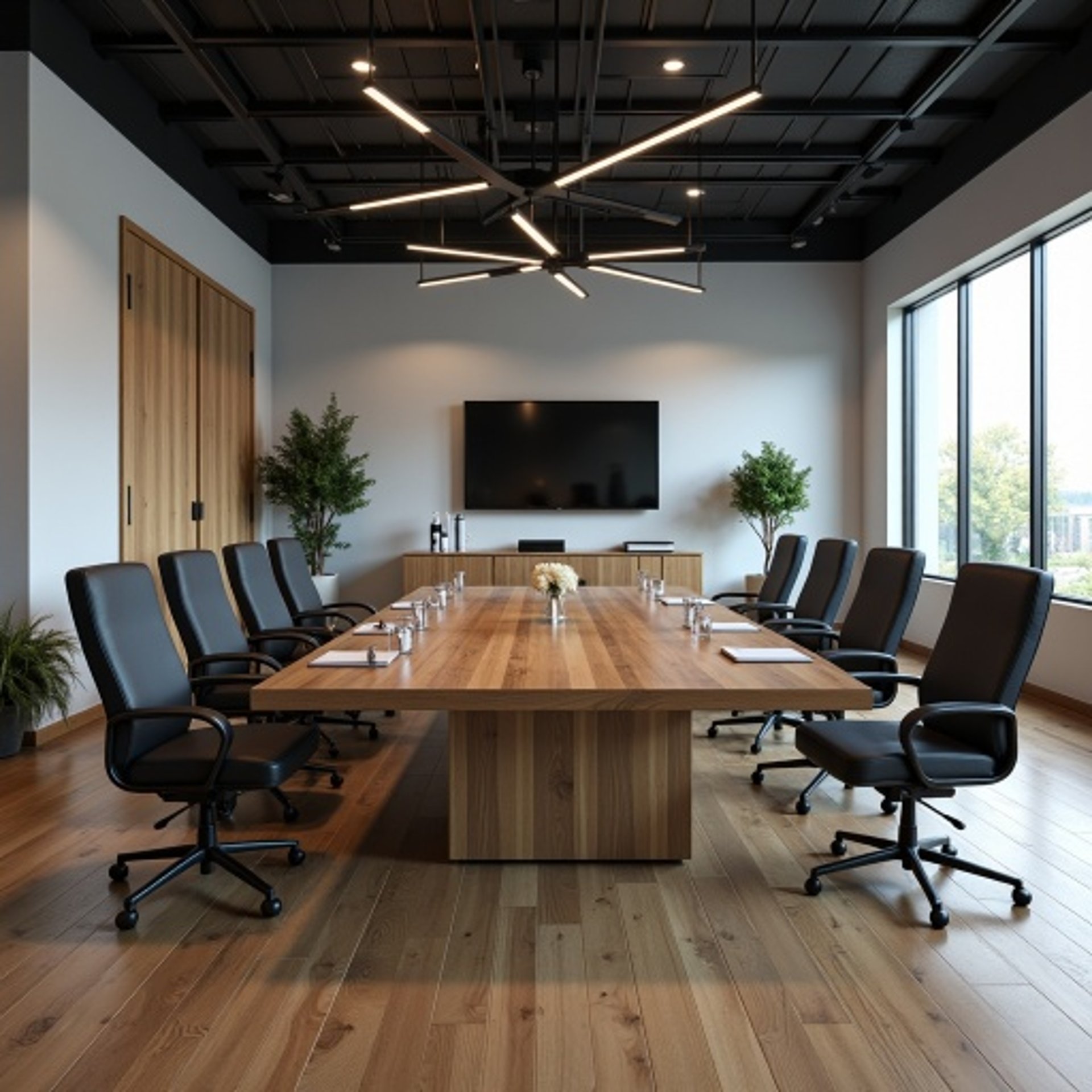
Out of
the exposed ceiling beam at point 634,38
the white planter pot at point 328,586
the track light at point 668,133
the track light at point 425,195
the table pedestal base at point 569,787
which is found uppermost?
the exposed ceiling beam at point 634,38

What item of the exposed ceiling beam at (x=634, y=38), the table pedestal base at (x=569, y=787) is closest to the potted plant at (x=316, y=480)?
the exposed ceiling beam at (x=634, y=38)

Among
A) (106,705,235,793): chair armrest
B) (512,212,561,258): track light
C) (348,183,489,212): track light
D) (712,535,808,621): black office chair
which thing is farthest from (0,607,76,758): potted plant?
(712,535,808,621): black office chair

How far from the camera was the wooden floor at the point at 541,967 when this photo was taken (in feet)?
6.31

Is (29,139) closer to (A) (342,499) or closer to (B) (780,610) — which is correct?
(A) (342,499)

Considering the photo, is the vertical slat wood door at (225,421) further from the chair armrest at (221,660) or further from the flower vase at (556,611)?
the flower vase at (556,611)

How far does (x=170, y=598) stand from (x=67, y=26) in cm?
338

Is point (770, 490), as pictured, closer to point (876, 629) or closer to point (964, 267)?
point (964, 267)

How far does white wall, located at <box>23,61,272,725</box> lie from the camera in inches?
178

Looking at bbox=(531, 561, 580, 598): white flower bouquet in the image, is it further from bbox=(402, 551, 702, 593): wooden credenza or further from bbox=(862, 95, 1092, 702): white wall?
bbox=(402, 551, 702, 593): wooden credenza

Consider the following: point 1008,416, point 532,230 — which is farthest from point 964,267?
point 532,230

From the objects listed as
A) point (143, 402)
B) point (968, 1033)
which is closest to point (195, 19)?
point (143, 402)

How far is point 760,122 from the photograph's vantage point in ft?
20.0

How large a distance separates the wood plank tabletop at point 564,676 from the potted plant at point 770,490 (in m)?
4.36

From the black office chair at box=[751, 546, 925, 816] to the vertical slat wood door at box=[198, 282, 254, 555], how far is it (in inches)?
186
